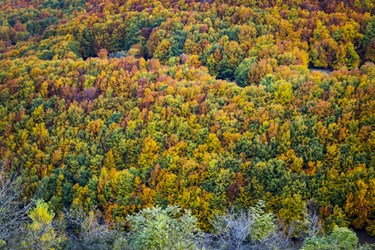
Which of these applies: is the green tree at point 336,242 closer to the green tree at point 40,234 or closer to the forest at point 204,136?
the forest at point 204,136

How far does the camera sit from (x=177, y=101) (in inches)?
2029

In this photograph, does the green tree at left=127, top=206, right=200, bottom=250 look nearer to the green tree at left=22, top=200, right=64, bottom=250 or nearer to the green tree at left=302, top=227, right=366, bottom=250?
the green tree at left=22, top=200, right=64, bottom=250

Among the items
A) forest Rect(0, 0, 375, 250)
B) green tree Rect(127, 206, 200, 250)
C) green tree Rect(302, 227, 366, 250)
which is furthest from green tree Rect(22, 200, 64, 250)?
green tree Rect(302, 227, 366, 250)

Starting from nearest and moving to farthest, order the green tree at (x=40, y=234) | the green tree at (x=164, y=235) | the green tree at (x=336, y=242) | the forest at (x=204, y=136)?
the green tree at (x=40, y=234) → the green tree at (x=164, y=235) → the green tree at (x=336, y=242) → the forest at (x=204, y=136)

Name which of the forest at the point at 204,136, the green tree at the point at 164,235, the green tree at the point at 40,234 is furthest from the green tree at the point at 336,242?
the green tree at the point at 40,234

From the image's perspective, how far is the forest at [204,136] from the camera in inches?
1254

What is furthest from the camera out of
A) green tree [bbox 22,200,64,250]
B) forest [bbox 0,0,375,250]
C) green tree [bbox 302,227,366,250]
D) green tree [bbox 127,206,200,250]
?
forest [bbox 0,0,375,250]

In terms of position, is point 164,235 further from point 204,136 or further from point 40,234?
point 204,136

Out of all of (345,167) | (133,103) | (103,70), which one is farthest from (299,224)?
(103,70)

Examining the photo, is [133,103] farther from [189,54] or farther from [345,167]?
[345,167]

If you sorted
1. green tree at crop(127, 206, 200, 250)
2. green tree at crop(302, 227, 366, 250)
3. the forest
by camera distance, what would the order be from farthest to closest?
the forest, green tree at crop(302, 227, 366, 250), green tree at crop(127, 206, 200, 250)

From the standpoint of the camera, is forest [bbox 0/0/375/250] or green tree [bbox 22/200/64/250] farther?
forest [bbox 0/0/375/250]

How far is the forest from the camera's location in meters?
31.8

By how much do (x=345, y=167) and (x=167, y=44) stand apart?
37.3m
